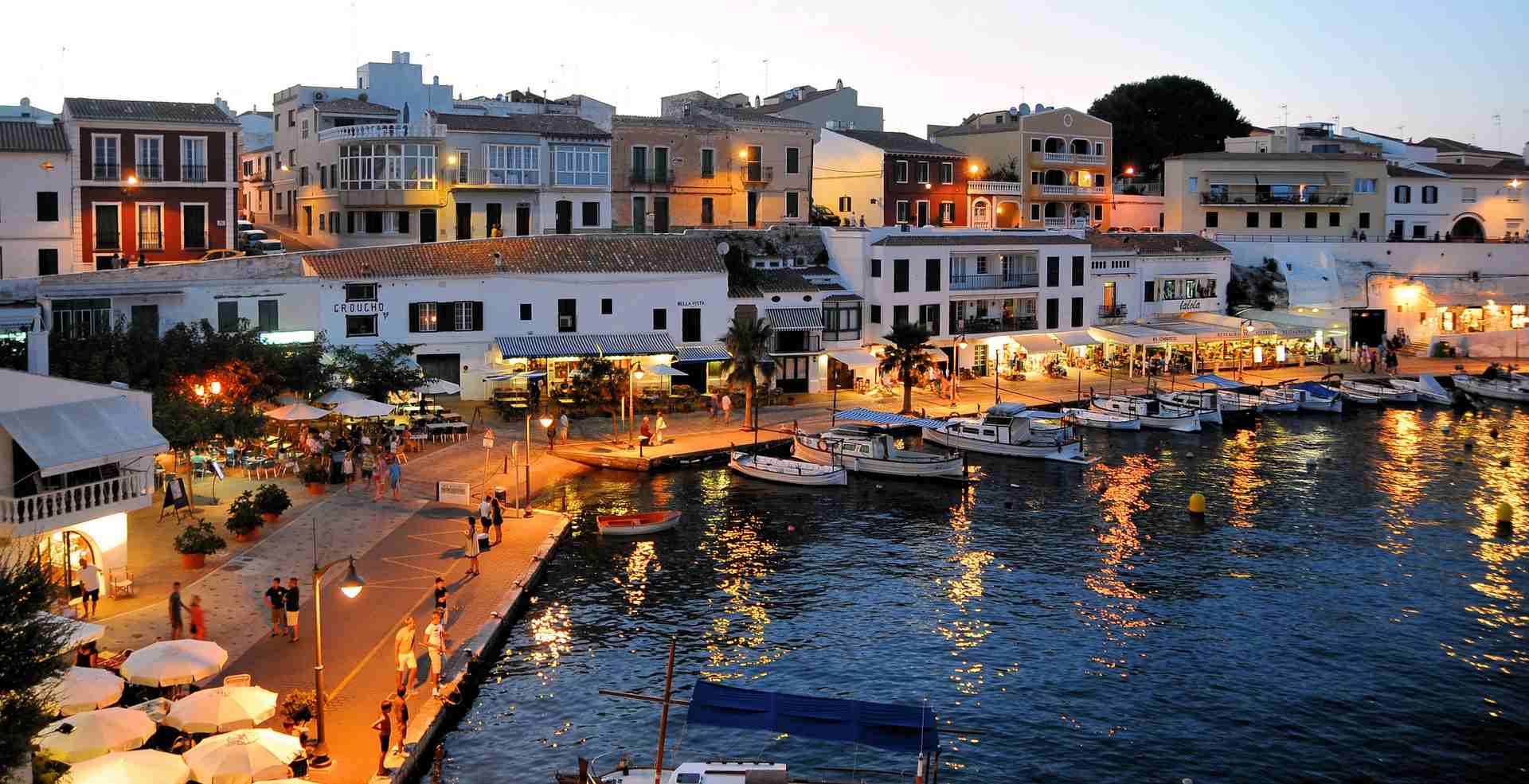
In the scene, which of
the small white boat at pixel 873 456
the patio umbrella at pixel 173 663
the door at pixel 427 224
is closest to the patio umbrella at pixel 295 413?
the small white boat at pixel 873 456

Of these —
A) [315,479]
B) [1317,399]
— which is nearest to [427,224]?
[315,479]

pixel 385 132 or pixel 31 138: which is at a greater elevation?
pixel 385 132

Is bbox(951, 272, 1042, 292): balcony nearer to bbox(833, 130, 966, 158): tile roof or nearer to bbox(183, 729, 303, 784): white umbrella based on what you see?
bbox(833, 130, 966, 158): tile roof

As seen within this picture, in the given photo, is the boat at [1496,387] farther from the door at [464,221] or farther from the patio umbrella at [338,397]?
the patio umbrella at [338,397]

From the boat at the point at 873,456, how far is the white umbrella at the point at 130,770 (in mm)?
31989

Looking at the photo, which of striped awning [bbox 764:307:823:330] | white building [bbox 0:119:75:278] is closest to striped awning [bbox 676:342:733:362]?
striped awning [bbox 764:307:823:330]

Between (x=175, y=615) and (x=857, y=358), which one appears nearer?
(x=175, y=615)

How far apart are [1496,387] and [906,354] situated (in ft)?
105

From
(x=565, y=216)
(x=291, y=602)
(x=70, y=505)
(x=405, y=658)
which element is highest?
(x=565, y=216)

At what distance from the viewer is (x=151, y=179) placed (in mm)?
56250

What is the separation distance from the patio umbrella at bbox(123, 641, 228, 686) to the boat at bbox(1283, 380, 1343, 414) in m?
55.3

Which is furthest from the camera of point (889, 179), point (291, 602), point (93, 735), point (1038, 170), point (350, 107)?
point (1038, 170)

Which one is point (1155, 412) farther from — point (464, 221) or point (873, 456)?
point (464, 221)

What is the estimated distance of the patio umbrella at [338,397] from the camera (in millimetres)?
48188
